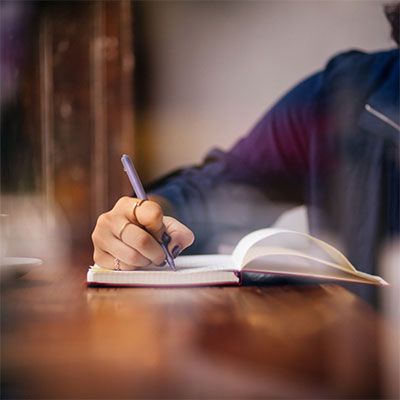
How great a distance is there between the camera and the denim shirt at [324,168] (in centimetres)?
95

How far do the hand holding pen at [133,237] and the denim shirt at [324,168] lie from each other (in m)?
0.42

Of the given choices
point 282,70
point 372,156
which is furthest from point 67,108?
point 372,156

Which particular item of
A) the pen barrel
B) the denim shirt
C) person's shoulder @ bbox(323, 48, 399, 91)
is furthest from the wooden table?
person's shoulder @ bbox(323, 48, 399, 91)

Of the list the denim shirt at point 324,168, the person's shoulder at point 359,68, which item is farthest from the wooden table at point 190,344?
the person's shoulder at point 359,68

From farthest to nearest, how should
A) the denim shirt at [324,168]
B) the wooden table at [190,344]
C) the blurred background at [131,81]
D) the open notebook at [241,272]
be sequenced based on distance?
the blurred background at [131,81]
the denim shirt at [324,168]
the open notebook at [241,272]
the wooden table at [190,344]

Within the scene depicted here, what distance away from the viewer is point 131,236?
42 cm

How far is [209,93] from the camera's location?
123 centimetres

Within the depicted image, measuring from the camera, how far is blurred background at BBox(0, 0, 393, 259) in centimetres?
121

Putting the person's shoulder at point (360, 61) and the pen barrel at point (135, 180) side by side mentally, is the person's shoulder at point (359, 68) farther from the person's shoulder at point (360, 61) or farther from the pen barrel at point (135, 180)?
the pen barrel at point (135, 180)

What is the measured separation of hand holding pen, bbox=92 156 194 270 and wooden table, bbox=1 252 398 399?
0.05 m

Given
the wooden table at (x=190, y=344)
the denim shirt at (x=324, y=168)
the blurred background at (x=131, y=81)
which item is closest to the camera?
the wooden table at (x=190, y=344)

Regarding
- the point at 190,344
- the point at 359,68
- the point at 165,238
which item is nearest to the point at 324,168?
the point at 359,68

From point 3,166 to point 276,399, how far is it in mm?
1251

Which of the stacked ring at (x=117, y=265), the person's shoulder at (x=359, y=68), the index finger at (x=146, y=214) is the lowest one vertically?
the stacked ring at (x=117, y=265)
